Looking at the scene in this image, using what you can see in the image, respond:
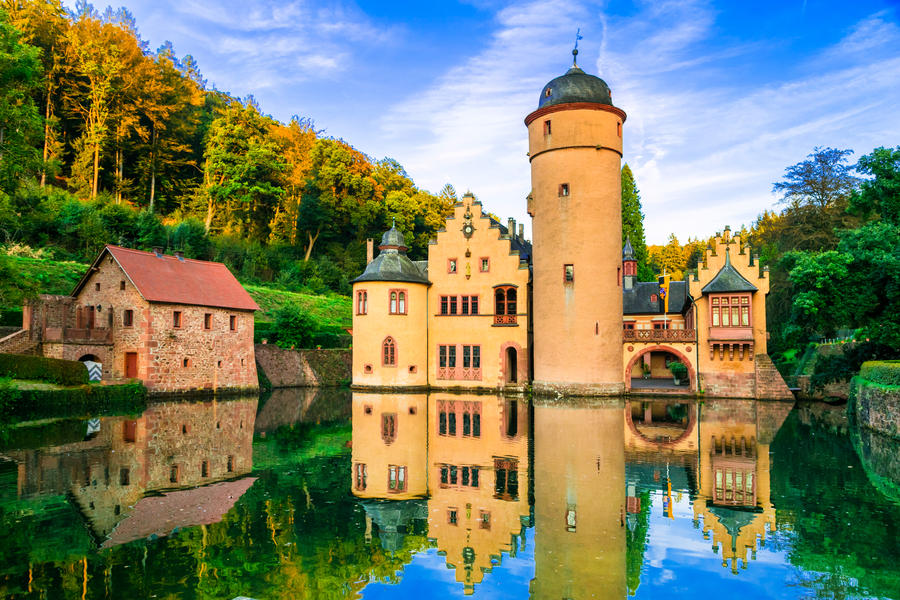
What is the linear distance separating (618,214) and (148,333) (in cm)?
2226

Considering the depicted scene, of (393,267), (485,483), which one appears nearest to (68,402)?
(393,267)

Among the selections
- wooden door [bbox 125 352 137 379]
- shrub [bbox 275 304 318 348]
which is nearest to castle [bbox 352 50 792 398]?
shrub [bbox 275 304 318 348]

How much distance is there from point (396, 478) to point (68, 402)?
1587 centimetres

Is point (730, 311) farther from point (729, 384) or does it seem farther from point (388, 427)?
point (388, 427)

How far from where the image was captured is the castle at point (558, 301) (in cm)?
2856

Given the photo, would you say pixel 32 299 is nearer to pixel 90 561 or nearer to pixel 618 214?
pixel 90 561

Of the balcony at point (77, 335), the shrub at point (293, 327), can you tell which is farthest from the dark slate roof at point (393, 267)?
the balcony at point (77, 335)

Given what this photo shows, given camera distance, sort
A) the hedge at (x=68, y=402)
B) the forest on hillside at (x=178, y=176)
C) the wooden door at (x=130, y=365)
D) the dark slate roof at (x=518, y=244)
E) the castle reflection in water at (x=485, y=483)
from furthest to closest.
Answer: the forest on hillside at (x=178, y=176) < the dark slate roof at (x=518, y=244) < the wooden door at (x=130, y=365) < the hedge at (x=68, y=402) < the castle reflection in water at (x=485, y=483)

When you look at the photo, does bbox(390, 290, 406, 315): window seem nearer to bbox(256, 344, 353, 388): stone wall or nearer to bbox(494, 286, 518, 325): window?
bbox(494, 286, 518, 325): window

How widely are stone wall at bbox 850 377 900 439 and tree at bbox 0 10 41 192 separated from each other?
2976 cm

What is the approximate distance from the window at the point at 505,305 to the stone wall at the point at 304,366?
35.1 ft

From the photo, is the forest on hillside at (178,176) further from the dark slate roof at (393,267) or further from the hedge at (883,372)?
the hedge at (883,372)

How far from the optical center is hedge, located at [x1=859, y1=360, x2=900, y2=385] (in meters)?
18.0

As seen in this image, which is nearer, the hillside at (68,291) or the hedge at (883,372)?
the hedge at (883,372)
